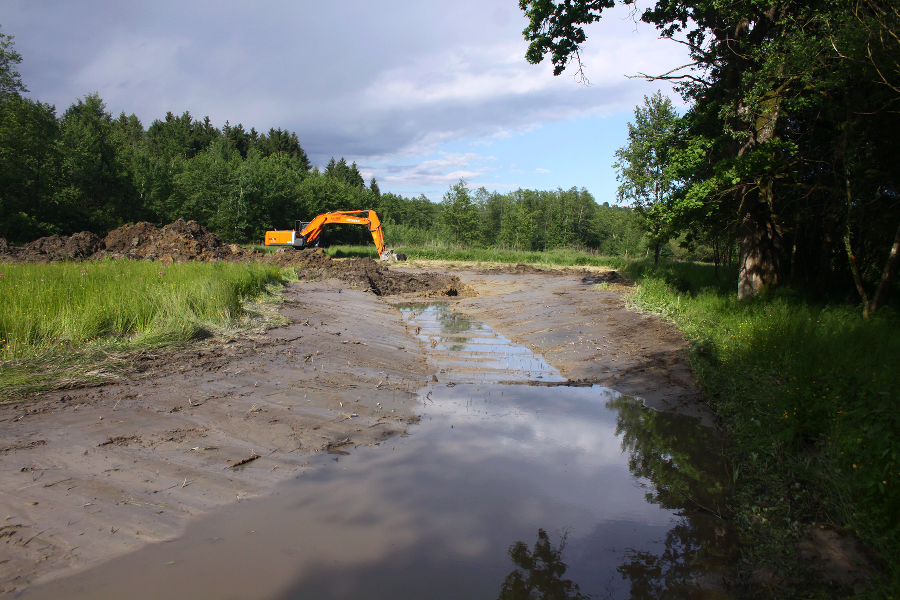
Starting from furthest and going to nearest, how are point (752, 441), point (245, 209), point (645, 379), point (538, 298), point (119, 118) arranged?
point (119, 118) → point (245, 209) → point (538, 298) → point (645, 379) → point (752, 441)

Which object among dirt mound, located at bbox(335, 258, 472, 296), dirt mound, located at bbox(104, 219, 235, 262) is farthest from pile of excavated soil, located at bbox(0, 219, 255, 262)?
dirt mound, located at bbox(335, 258, 472, 296)

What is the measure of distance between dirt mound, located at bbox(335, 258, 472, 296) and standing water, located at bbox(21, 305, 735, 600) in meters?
15.9

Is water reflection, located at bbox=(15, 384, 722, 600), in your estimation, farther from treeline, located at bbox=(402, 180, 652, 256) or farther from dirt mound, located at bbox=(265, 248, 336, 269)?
treeline, located at bbox=(402, 180, 652, 256)

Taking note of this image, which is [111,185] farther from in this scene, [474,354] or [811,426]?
[811,426]

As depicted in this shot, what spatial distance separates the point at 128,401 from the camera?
6176 mm

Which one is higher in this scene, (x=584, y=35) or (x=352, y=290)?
(x=584, y=35)

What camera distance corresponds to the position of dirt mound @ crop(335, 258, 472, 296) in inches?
912

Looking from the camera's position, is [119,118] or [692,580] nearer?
[692,580]

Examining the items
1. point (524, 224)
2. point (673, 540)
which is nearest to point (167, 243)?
point (673, 540)

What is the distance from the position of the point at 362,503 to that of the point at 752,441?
4602 millimetres

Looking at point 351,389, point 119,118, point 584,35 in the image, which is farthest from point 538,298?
point 119,118

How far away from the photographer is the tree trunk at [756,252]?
12.4 meters

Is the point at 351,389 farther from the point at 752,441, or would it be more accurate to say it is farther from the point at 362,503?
the point at 752,441

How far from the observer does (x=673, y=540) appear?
4711 millimetres
